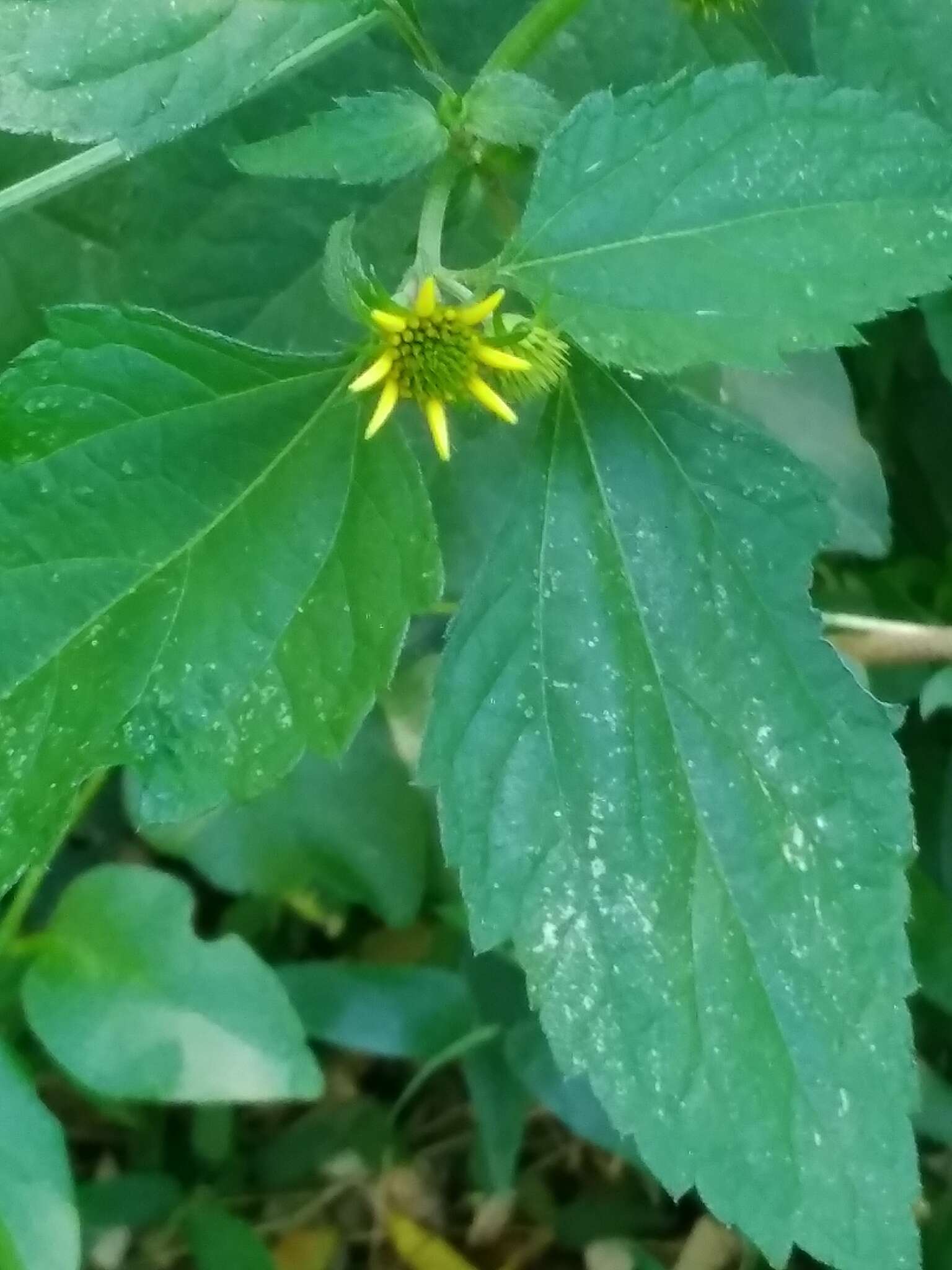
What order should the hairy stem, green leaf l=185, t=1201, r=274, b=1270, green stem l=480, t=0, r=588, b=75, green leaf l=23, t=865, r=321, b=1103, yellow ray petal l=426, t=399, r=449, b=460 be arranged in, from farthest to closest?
green leaf l=185, t=1201, r=274, b=1270 → the hairy stem → green leaf l=23, t=865, r=321, b=1103 → green stem l=480, t=0, r=588, b=75 → yellow ray petal l=426, t=399, r=449, b=460

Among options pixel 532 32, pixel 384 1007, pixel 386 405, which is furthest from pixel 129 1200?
pixel 532 32

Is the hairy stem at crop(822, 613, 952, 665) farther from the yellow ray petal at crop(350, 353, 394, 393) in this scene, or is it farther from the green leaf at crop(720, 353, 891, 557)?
the yellow ray petal at crop(350, 353, 394, 393)

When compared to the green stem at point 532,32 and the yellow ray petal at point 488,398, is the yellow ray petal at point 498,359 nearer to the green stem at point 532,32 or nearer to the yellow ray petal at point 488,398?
the yellow ray petal at point 488,398

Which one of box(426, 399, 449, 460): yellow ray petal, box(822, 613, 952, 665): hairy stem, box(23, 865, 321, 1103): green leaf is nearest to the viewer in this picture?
box(426, 399, 449, 460): yellow ray petal

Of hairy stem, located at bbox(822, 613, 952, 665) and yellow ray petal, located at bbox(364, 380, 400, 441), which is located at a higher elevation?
yellow ray petal, located at bbox(364, 380, 400, 441)

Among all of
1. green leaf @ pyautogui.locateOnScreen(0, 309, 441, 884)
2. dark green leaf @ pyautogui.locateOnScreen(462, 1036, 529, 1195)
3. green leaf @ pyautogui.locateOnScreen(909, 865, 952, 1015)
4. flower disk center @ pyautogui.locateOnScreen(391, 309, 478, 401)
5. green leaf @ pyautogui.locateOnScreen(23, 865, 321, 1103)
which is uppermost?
flower disk center @ pyautogui.locateOnScreen(391, 309, 478, 401)

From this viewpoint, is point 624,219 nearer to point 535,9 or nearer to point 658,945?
point 535,9

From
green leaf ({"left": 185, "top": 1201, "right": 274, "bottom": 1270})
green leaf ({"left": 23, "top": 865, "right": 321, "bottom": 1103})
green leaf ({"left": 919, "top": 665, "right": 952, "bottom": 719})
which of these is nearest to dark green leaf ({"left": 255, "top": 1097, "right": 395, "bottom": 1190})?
green leaf ({"left": 185, "top": 1201, "right": 274, "bottom": 1270})

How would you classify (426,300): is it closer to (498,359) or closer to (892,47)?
(498,359)
